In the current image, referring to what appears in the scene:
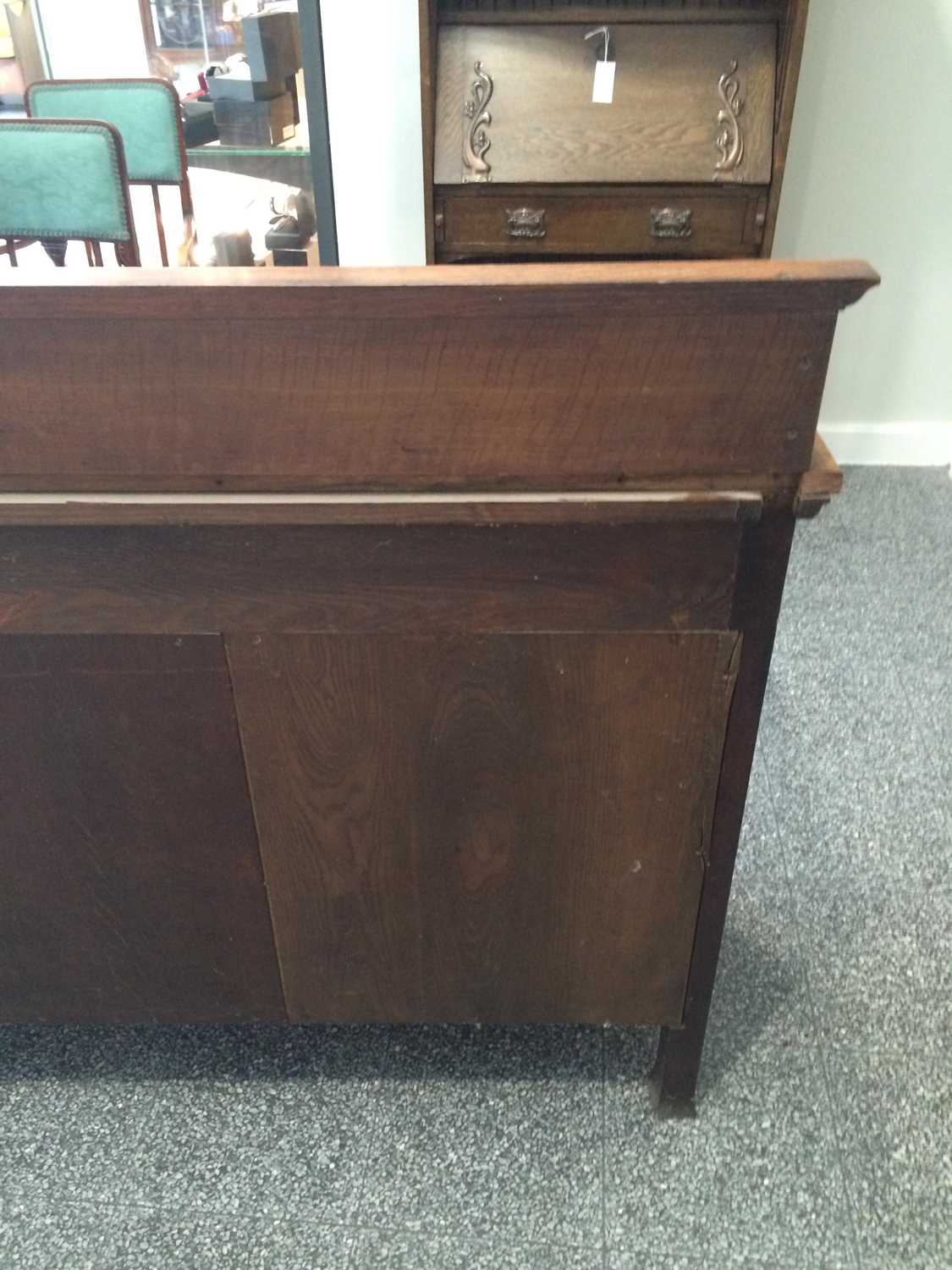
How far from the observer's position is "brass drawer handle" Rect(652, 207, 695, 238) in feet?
6.91

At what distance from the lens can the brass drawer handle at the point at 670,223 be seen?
2105mm

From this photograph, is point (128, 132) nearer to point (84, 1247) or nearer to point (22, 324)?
point (22, 324)

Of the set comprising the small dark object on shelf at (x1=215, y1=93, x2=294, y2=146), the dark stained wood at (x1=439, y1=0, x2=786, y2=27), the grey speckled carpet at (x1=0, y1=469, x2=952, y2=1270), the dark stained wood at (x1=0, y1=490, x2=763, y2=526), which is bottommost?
the grey speckled carpet at (x1=0, y1=469, x2=952, y2=1270)

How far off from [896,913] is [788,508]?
929 millimetres

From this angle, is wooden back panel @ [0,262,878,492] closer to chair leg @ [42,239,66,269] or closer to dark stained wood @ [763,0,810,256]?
dark stained wood @ [763,0,810,256]

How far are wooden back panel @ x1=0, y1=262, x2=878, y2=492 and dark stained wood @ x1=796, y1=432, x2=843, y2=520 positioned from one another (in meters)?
0.02

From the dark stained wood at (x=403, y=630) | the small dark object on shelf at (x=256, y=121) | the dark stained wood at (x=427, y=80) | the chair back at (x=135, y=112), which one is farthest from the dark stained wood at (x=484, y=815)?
the small dark object on shelf at (x=256, y=121)

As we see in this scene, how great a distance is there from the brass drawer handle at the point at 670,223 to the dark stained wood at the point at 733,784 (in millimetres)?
1458

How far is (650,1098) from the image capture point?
1.24 metres

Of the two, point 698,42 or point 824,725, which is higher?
point 698,42

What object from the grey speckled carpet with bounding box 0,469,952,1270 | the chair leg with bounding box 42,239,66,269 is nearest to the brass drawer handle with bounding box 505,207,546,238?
the chair leg with bounding box 42,239,66,269

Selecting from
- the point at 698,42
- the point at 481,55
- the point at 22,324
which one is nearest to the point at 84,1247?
the point at 22,324

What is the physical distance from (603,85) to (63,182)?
118 cm

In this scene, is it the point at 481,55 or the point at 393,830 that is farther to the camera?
the point at 481,55
